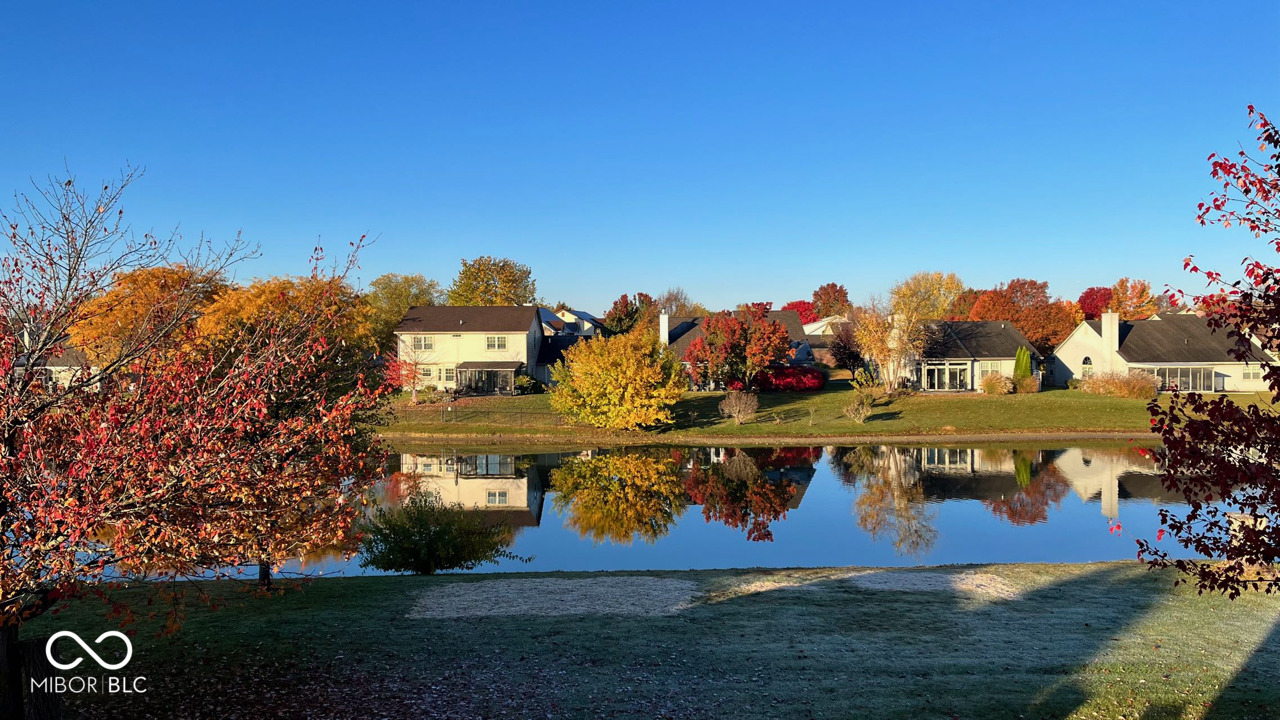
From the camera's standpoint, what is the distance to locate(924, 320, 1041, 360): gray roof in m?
61.6

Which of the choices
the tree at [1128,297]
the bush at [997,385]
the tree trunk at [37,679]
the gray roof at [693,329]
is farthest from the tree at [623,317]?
the tree trunk at [37,679]

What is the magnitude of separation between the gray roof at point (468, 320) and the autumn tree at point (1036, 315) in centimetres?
4766

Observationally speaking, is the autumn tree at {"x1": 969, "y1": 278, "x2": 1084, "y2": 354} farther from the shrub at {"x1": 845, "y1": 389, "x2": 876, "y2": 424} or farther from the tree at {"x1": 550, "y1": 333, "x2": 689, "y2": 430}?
the tree at {"x1": 550, "y1": 333, "x2": 689, "y2": 430}

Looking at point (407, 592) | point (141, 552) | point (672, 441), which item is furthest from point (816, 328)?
point (141, 552)

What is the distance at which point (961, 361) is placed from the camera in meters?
61.4

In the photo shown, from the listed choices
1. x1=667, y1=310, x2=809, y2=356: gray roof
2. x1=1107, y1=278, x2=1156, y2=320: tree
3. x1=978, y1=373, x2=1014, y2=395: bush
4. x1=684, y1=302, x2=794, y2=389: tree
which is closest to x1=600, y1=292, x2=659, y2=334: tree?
x1=667, y1=310, x2=809, y2=356: gray roof

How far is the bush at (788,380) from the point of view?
57969 millimetres

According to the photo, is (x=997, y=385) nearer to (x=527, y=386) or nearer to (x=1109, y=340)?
(x=1109, y=340)

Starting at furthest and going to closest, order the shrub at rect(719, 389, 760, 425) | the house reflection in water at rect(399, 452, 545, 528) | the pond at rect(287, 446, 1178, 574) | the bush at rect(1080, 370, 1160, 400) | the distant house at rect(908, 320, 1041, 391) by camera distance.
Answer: the distant house at rect(908, 320, 1041, 391), the bush at rect(1080, 370, 1160, 400), the shrub at rect(719, 389, 760, 425), the house reflection in water at rect(399, 452, 545, 528), the pond at rect(287, 446, 1178, 574)

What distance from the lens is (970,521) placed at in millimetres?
23797

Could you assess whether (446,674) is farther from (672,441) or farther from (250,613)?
(672,441)

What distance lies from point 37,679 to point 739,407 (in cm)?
4170

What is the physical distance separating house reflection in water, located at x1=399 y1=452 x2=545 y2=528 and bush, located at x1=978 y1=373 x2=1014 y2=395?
108 feet

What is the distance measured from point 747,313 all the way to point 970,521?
34451mm
